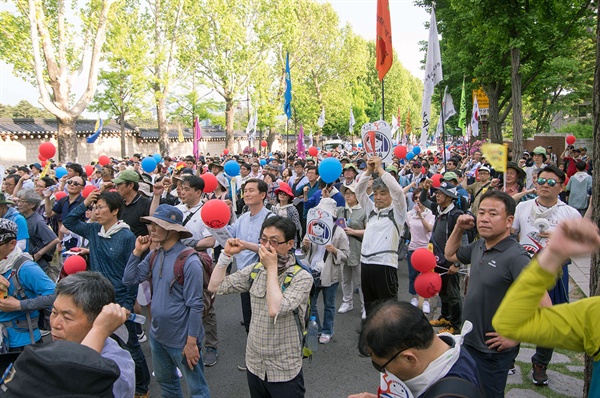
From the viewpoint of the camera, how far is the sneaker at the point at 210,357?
470cm

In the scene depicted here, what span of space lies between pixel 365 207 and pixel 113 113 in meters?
27.9

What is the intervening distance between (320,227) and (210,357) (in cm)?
200

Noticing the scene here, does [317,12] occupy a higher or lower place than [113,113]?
higher

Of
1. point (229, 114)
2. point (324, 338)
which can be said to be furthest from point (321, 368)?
point (229, 114)

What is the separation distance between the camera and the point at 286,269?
2.91 m

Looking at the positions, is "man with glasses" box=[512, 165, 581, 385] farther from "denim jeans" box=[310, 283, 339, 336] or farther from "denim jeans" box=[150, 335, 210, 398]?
"denim jeans" box=[150, 335, 210, 398]

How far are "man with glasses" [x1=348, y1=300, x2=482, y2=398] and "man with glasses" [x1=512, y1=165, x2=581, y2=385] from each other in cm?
273

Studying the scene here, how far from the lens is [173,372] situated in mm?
3453

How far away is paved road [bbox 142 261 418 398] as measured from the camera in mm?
4180

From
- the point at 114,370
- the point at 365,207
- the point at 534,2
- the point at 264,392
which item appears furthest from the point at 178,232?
the point at 534,2

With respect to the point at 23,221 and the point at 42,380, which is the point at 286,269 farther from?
the point at 23,221

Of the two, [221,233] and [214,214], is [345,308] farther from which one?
[214,214]

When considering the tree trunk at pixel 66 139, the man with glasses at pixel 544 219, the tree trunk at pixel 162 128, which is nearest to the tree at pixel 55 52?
the tree trunk at pixel 66 139

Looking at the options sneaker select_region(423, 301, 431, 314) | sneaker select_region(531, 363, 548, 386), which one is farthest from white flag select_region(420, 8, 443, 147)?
sneaker select_region(531, 363, 548, 386)
